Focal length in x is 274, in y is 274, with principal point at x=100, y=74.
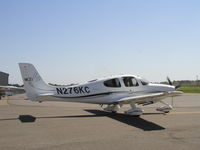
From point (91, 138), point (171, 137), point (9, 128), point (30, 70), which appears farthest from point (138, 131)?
point (30, 70)

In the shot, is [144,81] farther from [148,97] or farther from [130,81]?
[148,97]

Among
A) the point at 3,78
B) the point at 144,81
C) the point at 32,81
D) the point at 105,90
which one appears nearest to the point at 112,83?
the point at 105,90

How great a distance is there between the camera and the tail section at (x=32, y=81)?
14.1 meters

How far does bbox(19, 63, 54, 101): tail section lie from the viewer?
14.1 m

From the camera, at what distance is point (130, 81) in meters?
16.0

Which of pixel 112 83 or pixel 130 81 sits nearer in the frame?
pixel 112 83

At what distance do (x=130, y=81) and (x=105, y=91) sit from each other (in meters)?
1.60

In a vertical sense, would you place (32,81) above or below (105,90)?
above

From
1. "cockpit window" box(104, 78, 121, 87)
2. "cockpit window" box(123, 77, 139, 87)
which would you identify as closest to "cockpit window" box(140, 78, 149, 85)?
"cockpit window" box(123, 77, 139, 87)

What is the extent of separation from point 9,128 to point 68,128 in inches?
88.2

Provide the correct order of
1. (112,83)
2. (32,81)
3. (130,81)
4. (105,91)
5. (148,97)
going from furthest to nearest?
(130,81)
(112,83)
(105,91)
(148,97)
(32,81)

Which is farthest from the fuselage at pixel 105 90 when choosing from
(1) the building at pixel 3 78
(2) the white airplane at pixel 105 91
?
(1) the building at pixel 3 78

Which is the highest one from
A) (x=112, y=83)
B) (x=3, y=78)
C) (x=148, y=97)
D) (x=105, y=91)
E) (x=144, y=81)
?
(x=3, y=78)

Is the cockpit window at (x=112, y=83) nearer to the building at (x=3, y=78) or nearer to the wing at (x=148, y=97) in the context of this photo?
the wing at (x=148, y=97)
